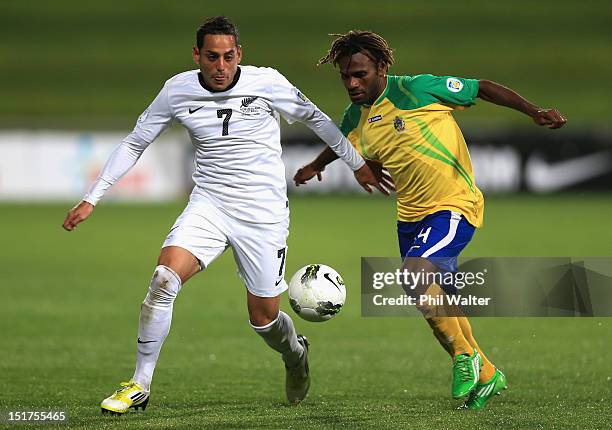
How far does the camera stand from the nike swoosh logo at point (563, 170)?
23672 mm

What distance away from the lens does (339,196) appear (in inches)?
965

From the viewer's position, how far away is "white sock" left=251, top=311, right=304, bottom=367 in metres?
6.97

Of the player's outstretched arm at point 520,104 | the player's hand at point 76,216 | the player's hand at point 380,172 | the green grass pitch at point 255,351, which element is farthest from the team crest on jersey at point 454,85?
the player's hand at point 76,216

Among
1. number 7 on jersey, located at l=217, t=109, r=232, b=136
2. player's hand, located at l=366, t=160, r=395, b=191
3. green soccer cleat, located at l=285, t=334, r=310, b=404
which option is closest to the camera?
number 7 on jersey, located at l=217, t=109, r=232, b=136

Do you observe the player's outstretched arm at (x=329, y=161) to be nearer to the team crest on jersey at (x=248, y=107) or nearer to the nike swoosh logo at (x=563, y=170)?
the team crest on jersey at (x=248, y=107)

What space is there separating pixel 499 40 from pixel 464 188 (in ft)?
99.6

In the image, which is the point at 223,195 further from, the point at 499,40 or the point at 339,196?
the point at 499,40

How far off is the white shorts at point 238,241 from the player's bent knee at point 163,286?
0.20 metres

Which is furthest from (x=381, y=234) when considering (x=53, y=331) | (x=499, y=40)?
(x=499, y=40)

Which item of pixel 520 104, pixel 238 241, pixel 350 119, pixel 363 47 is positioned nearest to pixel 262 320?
pixel 238 241

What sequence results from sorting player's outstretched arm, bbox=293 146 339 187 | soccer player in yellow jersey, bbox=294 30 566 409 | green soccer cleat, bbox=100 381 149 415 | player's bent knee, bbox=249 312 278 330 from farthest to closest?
player's outstretched arm, bbox=293 146 339 187 → player's bent knee, bbox=249 312 278 330 → soccer player in yellow jersey, bbox=294 30 566 409 → green soccer cleat, bbox=100 381 149 415

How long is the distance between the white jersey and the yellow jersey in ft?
1.87

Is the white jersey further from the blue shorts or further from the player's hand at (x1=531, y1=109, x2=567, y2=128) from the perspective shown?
the player's hand at (x1=531, y1=109, x2=567, y2=128)

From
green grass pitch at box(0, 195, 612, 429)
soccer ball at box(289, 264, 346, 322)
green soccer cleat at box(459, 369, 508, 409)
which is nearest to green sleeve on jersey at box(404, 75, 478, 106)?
soccer ball at box(289, 264, 346, 322)
